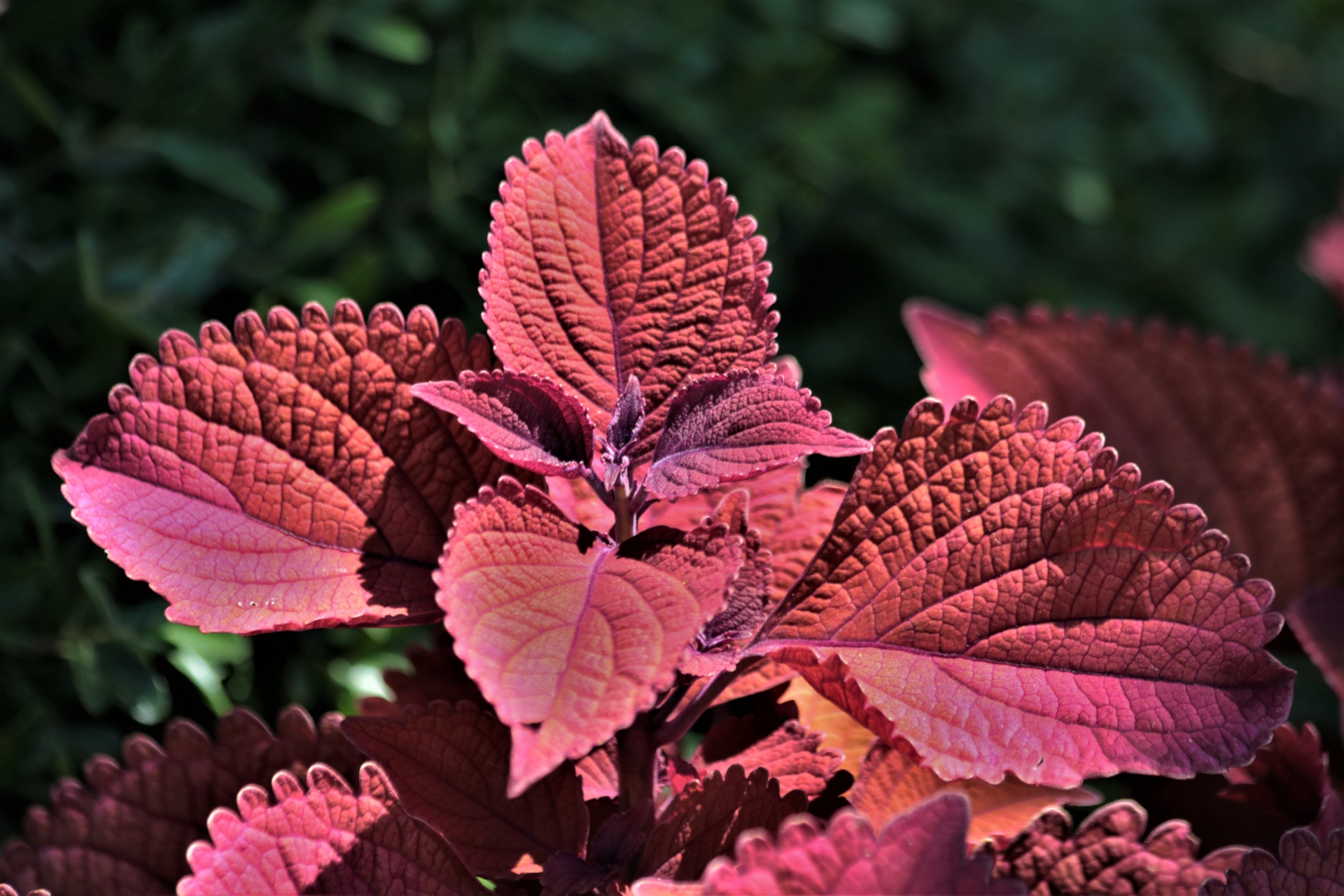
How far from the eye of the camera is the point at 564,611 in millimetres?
426

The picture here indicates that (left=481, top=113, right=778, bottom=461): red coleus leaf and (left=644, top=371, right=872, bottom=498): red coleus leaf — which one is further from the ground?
(left=481, top=113, right=778, bottom=461): red coleus leaf

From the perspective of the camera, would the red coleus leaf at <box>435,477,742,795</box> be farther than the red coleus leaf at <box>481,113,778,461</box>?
No

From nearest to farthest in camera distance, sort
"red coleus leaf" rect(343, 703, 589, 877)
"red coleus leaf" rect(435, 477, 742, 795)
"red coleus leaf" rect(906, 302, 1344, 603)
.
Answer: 1. "red coleus leaf" rect(435, 477, 742, 795)
2. "red coleus leaf" rect(343, 703, 589, 877)
3. "red coleus leaf" rect(906, 302, 1344, 603)

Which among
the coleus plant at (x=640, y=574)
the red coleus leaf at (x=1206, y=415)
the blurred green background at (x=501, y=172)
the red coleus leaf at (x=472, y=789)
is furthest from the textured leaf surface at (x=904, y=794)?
the blurred green background at (x=501, y=172)

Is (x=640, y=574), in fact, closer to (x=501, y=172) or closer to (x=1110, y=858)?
(x=1110, y=858)

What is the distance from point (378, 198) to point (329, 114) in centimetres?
9

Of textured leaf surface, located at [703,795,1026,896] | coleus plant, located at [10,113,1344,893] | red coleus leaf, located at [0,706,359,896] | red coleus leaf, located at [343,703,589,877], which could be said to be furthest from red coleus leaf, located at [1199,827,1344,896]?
red coleus leaf, located at [0,706,359,896]

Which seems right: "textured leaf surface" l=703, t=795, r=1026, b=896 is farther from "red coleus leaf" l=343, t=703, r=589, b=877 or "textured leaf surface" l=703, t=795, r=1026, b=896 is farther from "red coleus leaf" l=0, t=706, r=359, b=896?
"red coleus leaf" l=0, t=706, r=359, b=896

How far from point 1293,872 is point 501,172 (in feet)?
2.69

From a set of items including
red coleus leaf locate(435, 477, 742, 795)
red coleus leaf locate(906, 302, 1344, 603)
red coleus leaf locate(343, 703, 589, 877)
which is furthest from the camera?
red coleus leaf locate(906, 302, 1344, 603)

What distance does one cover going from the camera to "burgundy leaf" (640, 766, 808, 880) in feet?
1.51

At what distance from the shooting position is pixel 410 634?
0.88 metres

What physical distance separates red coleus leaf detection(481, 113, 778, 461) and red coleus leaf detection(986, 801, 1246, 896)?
0.25 meters

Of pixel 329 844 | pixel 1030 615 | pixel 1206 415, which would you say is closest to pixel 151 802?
pixel 329 844
